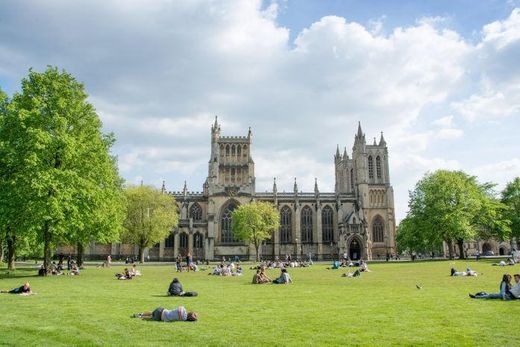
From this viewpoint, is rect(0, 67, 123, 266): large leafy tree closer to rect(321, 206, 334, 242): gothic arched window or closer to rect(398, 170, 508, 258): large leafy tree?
rect(398, 170, 508, 258): large leafy tree

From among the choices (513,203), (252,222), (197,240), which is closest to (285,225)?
(252,222)

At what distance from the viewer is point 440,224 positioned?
59906 millimetres

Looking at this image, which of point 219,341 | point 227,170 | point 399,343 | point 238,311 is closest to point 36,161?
point 238,311

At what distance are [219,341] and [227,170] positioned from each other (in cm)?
8351

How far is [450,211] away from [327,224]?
32.7 metres

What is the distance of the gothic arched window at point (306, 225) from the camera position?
88938 millimetres

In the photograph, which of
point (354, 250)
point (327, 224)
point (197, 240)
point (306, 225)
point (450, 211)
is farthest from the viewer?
point (327, 224)

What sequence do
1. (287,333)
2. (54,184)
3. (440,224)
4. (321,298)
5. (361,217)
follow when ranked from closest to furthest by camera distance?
1. (287,333)
2. (321,298)
3. (54,184)
4. (440,224)
5. (361,217)

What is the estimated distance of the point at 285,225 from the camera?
89250 millimetres

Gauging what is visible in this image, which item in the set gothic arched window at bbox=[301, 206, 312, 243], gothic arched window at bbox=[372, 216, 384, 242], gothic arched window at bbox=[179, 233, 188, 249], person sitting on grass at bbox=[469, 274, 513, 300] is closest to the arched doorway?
gothic arched window at bbox=[372, 216, 384, 242]

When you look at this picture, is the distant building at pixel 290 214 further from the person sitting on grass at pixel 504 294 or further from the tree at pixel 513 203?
the person sitting on grass at pixel 504 294

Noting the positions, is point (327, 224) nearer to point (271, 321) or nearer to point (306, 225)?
point (306, 225)

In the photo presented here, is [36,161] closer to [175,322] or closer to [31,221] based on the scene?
[31,221]

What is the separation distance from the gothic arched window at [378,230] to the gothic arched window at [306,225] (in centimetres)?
1308
